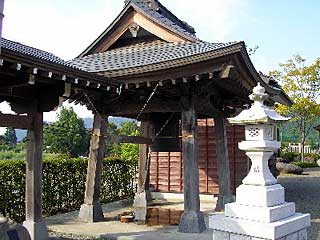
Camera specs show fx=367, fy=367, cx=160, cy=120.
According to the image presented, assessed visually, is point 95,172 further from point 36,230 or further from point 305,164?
point 305,164

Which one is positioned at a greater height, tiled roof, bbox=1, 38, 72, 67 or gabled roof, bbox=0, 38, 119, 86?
tiled roof, bbox=1, 38, 72, 67

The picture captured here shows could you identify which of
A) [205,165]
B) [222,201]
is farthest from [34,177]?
[205,165]

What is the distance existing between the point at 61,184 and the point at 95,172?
2054 mm

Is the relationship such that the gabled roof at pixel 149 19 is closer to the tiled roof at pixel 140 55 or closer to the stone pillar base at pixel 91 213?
the tiled roof at pixel 140 55

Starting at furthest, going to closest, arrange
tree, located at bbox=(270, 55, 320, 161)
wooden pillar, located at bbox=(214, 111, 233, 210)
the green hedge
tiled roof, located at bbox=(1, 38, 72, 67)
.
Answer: tree, located at bbox=(270, 55, 320, 161), wooden pillar, located at bbox=(214, 111, 233, 210), the green hedge, tiled roof, located at bbox=(1, 38, 72, 67)

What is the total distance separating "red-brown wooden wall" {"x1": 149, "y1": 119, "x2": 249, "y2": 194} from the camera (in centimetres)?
1207

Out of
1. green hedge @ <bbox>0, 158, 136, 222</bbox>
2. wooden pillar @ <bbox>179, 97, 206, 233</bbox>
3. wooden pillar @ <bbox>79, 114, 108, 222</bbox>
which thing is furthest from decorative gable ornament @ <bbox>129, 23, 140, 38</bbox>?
green hedge @ <bbox>0, 158, 136, 222</bbox>

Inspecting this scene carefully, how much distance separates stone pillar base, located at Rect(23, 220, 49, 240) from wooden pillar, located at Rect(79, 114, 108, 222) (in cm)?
193

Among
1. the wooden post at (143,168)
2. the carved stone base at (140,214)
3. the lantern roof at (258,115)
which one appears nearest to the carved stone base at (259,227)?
the lantern roof at (258,115)

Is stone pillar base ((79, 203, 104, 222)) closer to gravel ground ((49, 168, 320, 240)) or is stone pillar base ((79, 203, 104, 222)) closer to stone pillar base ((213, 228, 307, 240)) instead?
gravel ground ((49, 168, 320, 240))

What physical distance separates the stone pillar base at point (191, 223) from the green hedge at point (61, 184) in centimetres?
413

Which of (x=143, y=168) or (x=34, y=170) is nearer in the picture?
(x=34, y=170)

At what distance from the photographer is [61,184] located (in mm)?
10336

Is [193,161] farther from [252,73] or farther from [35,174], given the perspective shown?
[35,174]
